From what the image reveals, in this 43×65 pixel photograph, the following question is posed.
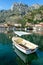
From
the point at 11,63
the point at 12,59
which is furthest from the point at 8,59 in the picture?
the point at 11,63

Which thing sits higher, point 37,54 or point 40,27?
point 37,54

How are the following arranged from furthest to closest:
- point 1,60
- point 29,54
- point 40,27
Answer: point 40,27 < point 29,54 < point 1,60

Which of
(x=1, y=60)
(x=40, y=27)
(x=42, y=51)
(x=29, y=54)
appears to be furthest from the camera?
(x=40, y=27)

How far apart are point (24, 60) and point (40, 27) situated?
113m

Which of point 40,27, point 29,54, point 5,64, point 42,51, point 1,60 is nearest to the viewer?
point 5,64

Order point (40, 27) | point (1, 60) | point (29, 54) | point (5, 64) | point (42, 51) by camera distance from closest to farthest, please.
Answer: point (5, 64) < point (1, 60) < point (29, 54) < point (42, 51) < point (40, 27)

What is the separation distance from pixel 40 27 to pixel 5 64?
117919 millimetres

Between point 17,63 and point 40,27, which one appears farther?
point 40,27

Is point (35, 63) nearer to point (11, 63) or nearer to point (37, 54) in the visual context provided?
point (11, 63)

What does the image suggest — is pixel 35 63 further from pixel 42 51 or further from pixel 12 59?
pixel 42 51

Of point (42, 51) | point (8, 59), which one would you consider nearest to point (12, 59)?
point (8, 59)

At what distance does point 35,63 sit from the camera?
3816cm

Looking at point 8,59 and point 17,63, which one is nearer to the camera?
point 17,63

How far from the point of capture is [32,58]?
43.0m
